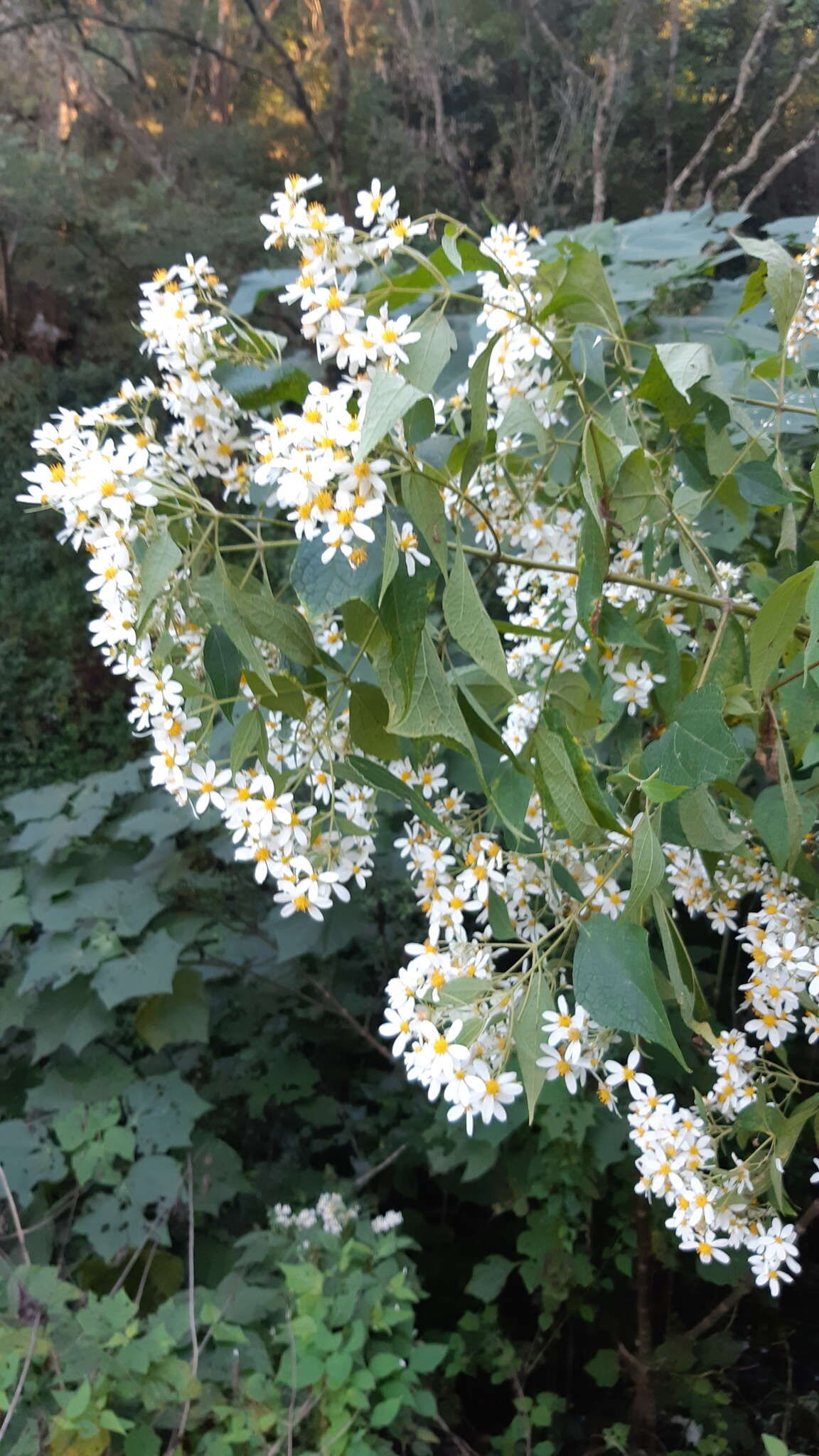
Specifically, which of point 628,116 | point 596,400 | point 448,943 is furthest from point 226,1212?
point 628,116

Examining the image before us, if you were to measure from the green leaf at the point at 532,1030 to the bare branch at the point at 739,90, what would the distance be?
7.95ft

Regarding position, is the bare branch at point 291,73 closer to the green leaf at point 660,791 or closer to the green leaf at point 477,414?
the green leaf at point 477,414

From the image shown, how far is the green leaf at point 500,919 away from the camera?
51cm

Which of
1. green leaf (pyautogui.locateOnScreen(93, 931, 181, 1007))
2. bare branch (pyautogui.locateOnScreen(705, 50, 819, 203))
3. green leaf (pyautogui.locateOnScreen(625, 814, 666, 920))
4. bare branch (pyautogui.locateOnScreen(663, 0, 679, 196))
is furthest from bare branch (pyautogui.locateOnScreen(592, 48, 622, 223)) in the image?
green leaf (pyautogui.locateOnScreen(625, 814, 666, 920))

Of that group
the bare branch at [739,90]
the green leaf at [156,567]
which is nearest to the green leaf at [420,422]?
the green leaf at [156,567]

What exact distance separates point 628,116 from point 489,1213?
284cm

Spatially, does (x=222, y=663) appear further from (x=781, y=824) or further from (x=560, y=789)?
(x=781, y=824)

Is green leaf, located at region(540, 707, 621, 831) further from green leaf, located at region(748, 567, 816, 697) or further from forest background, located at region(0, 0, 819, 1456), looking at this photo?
forest background, located at region(0, 0, 819, 1456)

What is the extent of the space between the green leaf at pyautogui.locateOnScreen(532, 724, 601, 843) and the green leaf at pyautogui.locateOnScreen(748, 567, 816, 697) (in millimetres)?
106

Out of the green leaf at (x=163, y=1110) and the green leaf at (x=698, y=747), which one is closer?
the green leaf at (x=698, y=747)

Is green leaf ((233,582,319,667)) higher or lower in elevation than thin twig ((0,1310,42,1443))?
higher

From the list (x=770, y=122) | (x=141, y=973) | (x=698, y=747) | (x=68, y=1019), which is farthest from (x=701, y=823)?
(x=770, y=122)

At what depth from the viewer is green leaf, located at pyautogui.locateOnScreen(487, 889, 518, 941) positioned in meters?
0.51

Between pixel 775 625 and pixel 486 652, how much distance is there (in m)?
0.15
